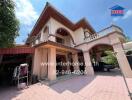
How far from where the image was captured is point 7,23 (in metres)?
7.62

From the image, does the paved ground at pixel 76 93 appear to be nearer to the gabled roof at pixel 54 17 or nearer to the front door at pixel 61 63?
the front door at pixel 61 63

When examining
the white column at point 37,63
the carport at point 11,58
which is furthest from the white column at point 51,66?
the carport at point 11,58

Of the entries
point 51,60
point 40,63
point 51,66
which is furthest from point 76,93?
point 40,63

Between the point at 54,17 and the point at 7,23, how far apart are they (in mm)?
6451

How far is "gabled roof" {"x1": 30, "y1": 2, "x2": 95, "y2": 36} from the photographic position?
38.9ft

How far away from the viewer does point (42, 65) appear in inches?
441

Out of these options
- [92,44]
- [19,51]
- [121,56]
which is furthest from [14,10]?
[121,56]

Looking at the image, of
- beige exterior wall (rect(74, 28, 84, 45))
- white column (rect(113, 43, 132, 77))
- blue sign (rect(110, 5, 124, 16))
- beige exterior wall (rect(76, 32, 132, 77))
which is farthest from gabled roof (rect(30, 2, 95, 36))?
white column (rect(113, 43, 132, 77))

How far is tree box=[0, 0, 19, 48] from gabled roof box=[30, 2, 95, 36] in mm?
4436

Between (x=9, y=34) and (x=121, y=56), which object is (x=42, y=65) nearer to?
(x=9, y=34)

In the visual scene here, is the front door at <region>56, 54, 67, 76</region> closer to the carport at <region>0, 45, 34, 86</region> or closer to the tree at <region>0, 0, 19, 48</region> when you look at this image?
the carport at <region>0, 45, 34, 86</region>

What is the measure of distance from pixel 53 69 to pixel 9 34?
4936 millimetres

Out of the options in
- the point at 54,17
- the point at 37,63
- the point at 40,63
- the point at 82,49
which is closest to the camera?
the point at 37,63

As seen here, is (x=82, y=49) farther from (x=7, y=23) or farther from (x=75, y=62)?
(x=7, y=23)
